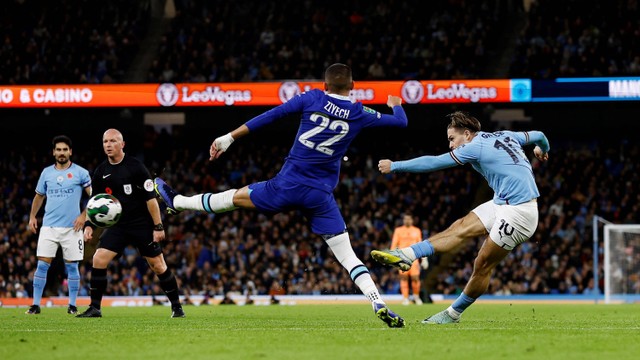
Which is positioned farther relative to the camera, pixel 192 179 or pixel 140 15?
pixel 140 15

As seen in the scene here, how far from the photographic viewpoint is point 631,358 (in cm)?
632

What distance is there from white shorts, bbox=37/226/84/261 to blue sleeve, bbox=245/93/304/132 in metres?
5.94

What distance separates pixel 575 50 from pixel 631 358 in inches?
842

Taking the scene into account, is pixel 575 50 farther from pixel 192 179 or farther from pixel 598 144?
pixel 192 179

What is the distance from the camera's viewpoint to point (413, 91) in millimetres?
24547

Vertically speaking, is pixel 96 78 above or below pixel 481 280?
above

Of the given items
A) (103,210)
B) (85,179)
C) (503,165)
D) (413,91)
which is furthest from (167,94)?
(503,165)

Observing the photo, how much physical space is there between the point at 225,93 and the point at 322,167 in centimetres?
1623

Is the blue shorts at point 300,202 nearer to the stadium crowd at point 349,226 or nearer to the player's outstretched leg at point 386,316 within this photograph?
the player's outstretched leg at point 386,316

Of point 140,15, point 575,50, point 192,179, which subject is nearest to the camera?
point 575,50

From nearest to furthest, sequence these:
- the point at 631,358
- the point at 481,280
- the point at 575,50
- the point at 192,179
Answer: the point at 631,358, the point at 481,280, the point at 575,50, the point at 192,179

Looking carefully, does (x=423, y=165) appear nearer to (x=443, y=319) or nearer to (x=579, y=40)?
(x=443, y=319)

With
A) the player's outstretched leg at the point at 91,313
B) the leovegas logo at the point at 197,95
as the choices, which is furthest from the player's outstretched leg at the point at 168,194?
the leovegas logo at the point at 197,95

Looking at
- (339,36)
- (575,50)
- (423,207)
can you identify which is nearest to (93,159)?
(339,36)
